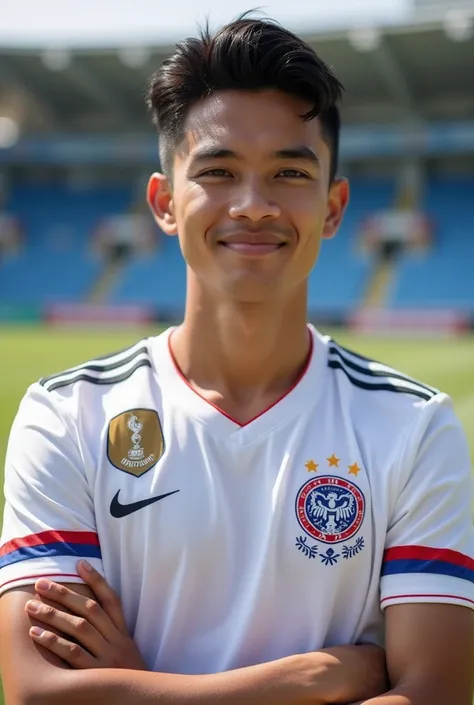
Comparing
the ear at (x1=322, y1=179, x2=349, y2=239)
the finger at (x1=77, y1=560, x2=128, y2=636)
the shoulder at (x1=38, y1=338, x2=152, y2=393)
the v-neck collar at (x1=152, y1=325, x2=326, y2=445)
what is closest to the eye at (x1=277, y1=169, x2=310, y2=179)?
the ear at (x1=322, y1=179, x2=349, y2=239)

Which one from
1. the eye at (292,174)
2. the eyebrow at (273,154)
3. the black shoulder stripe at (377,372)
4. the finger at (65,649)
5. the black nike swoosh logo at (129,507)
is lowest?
the finger at (65,649)

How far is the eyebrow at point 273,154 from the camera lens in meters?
1.79

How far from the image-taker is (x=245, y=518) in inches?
68.7

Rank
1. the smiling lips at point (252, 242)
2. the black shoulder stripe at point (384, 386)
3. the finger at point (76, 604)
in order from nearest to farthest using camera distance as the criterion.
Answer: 1. the finger at point (76, 604)
2. the smiling lips at point (252, 242)
3. the black shoulder stripe at point (384, 386)

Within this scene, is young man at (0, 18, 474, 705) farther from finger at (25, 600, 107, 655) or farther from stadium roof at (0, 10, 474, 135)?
stadium roof at (0, 10, 474, 135)

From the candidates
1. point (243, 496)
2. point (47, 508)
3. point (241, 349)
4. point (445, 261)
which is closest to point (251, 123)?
point (241, 349)

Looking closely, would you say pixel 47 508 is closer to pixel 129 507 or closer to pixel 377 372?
pixel 129 507

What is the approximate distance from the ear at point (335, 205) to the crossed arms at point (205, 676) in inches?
37.5

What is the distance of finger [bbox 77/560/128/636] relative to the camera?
1.72 metres

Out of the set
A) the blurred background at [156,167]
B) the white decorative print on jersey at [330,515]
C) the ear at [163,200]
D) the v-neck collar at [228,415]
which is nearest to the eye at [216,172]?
the ear at [163,200]

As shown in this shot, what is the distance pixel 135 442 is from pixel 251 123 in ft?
2.49

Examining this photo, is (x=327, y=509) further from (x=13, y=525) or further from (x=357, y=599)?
(x=13, y=525)

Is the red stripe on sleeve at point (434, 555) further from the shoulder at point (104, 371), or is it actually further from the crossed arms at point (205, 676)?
the shoulder at point (104, 371)

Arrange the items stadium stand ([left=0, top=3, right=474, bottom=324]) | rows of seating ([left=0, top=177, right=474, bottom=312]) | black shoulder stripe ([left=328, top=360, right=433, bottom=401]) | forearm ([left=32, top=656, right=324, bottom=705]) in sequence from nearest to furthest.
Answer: forearm ([left=32, top=656, right=324, bottom=705]), black shoulder stripe ([left=328, top=360, right=433, bottom=401]), stadium stand ([left=0, top=3, right=474, bottom=324]), rows of seating ([left=0, top=177, right=474, bottom=312])
